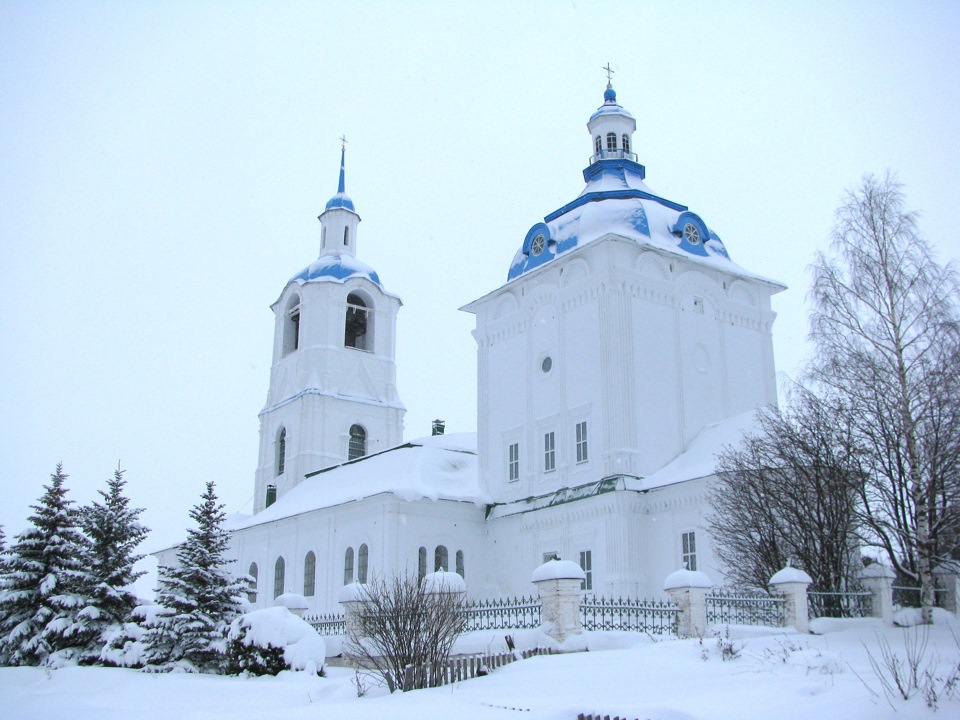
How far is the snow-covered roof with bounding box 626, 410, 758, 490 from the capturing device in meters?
26.0

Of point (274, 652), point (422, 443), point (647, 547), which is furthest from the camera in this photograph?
point (422, 443)

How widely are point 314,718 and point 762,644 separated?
7271 mm

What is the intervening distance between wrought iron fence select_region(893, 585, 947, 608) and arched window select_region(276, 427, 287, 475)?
30793 mm

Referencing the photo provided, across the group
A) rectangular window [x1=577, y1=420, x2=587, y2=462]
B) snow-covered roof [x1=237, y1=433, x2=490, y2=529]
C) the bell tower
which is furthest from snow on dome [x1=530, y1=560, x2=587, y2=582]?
the bell tower

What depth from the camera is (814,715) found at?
9.49m

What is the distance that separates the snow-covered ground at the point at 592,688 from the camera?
10336 mm

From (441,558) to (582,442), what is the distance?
5.93m

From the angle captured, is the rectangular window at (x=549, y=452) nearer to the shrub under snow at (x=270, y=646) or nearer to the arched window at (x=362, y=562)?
the arched window at (x=362, y=562)

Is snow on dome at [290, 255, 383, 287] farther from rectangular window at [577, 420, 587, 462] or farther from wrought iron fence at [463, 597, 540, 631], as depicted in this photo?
wrought iron fence at [463, 597, 540, 631]

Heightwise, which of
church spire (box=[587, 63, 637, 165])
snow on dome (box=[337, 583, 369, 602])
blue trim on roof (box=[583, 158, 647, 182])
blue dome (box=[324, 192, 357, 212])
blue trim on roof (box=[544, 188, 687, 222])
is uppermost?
blue dome (box=[324, 192, 357, 212])

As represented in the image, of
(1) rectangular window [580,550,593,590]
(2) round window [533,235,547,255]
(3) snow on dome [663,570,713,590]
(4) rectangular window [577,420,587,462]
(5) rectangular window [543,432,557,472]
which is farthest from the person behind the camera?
(2) round window [533,235,547,255]

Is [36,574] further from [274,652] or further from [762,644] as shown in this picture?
[762,644]

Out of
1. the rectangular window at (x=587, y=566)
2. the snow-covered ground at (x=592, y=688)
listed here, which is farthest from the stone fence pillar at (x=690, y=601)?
the rectangular window at (x=587, y=566)

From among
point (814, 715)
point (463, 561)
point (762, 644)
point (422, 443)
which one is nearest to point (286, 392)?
point (422, 443)
